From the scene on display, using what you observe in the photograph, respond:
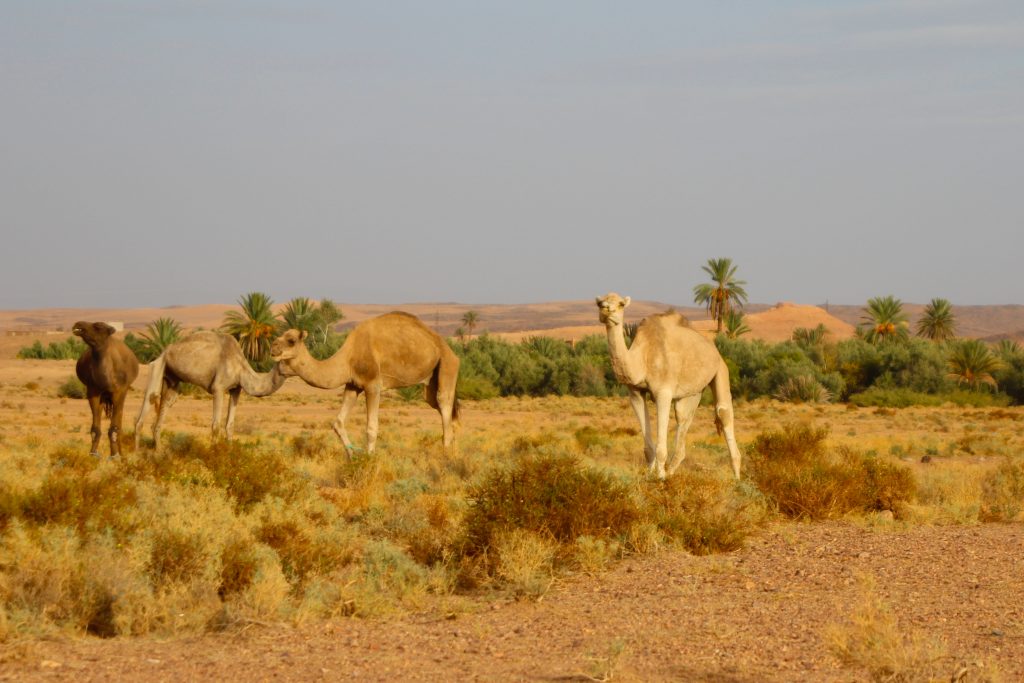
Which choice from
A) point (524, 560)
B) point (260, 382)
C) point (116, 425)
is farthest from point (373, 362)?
point (524, 560)

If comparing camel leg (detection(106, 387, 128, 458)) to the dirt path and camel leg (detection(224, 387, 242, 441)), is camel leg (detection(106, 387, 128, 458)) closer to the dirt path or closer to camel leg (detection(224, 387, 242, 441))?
camel leg (detection(224, 387, 242, 441))

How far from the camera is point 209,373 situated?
17.3 metres

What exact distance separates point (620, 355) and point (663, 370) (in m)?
0.71

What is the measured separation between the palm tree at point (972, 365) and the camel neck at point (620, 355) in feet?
133

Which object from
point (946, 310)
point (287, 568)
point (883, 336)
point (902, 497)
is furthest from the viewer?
point (946, 310)

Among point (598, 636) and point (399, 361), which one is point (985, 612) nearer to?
point (598, 636)

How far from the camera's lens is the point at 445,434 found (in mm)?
18062

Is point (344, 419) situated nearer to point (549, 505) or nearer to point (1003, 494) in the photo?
point (549, 505)

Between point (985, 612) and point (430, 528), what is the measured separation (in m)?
4.68

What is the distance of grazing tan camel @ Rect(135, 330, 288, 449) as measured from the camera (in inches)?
681

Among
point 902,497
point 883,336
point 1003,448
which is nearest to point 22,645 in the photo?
point 902,497

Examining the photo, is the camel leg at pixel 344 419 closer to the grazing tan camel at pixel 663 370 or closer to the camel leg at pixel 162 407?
the camel leg at pixel 162 407

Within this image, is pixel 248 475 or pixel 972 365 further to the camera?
pixel 972 365

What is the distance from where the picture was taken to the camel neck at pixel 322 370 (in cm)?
1666
